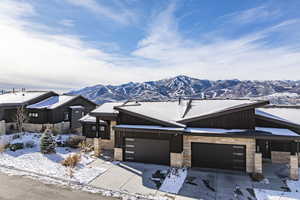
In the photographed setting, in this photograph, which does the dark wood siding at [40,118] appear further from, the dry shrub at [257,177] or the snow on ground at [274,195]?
the snow on ground at [274,195]

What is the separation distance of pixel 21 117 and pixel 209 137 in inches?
853

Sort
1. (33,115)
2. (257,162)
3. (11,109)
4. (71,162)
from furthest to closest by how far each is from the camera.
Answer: (33,115), (11,109), (71,162), (257,162)

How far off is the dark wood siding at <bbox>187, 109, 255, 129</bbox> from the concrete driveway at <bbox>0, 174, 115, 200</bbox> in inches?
329

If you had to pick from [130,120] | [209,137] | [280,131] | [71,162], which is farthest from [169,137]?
[280,131]

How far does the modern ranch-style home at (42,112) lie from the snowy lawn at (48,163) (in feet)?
27.3

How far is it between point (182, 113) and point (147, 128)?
3.61 m

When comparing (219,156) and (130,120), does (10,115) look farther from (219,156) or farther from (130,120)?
(219,156)

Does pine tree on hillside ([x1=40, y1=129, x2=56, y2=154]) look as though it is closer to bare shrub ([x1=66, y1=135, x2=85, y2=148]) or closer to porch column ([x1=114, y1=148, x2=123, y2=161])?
bare shrub ([x1=66, y1=135, x2=85, y2=148])

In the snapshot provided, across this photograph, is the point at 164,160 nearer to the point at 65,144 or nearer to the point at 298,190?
the point at 298,190

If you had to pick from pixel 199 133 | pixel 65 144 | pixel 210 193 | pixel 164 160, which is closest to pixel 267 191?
pixel 210 193

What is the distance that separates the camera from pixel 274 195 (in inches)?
391

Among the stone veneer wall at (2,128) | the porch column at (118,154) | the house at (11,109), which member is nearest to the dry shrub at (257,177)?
the porch column at (118,154)

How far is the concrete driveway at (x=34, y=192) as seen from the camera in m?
9.24

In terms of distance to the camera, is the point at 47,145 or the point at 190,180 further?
the point at 47,145
